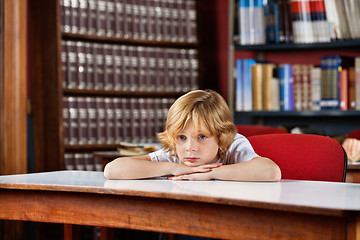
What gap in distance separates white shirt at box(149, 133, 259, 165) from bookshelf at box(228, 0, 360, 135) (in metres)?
1.89

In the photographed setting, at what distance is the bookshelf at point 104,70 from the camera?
3.86 m

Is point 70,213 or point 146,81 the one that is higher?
point 146,81

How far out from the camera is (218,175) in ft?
5.53

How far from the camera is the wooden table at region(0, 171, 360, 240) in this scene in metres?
1.18

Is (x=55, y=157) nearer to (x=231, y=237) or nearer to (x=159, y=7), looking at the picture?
(x=159, y=7)

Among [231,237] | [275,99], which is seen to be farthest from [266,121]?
[231,237]

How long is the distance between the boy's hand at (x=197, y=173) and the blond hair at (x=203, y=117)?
0.32ft

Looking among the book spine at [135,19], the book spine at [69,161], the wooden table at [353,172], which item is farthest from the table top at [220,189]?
the book spine at [135,19]

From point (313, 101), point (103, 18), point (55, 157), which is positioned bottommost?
point (55, 157)

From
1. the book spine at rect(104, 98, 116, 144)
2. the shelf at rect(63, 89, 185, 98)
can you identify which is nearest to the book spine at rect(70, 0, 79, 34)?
the shelf at rect(63, 89, 185, 98)

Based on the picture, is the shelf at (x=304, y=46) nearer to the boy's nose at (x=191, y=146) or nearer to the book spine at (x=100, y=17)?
the book spine at (x=100, y=17)

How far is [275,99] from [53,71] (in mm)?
1468

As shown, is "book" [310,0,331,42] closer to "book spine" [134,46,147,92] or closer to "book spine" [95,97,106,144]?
"book spine" [134,46,147,92]

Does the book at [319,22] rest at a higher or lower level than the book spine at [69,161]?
higher
